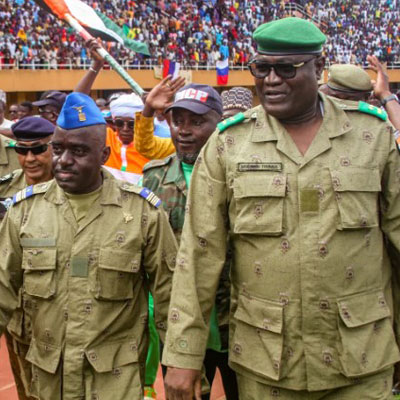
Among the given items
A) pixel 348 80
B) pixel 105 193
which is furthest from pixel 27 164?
pixel 348 80

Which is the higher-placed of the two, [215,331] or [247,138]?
[247,138]

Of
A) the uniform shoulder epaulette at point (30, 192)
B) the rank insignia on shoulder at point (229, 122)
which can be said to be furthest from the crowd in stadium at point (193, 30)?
the rank insignia on shoulder at point (229, 122)

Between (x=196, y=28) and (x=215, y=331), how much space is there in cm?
2950

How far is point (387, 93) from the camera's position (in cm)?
516

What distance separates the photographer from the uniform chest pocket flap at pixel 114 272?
128 inches

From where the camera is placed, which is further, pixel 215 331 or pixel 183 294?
pixel 215 331

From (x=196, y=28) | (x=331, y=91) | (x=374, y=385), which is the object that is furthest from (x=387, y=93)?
(x=196, y=28)

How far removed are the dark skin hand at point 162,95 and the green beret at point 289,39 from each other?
1625 mm

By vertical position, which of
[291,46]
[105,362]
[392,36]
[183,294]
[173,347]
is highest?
[291,46]

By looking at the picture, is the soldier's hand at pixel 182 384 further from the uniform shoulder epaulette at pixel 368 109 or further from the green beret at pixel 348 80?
the green beret at pixel 348 80

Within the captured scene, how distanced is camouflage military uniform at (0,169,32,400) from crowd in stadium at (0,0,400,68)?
16.0m

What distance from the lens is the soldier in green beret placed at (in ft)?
9.14

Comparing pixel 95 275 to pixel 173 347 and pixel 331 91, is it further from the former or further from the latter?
pixel 331 91

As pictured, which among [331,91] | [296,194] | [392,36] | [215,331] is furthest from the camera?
[392,36]
